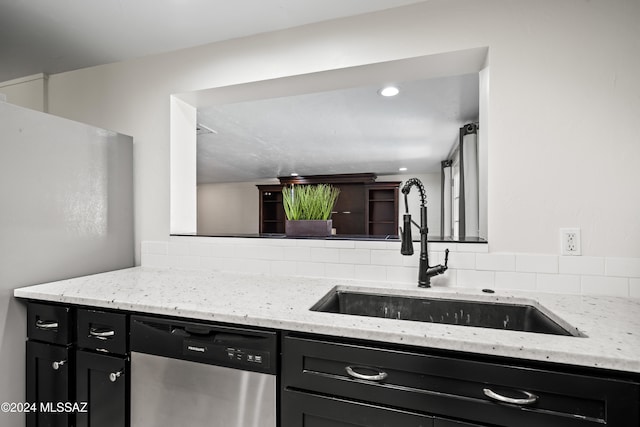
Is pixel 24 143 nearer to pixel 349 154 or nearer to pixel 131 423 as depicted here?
pixel 131 423

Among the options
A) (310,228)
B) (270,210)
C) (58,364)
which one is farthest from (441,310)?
(270,210)

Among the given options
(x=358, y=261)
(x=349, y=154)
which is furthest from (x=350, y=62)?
(x=349, y=154)

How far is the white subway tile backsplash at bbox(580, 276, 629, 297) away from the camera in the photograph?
1270 millimetres

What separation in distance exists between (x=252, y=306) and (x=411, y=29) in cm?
144

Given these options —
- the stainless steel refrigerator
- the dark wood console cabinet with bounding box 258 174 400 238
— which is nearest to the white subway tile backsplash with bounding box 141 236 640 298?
the stainless steel refrigerator

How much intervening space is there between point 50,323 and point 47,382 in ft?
0.84

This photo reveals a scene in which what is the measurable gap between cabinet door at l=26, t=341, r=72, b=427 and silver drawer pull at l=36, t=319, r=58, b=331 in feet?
0.24

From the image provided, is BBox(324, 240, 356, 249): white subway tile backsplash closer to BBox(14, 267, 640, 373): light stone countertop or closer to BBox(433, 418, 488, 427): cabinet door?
BBox(14, 267, 640, 373): light stone countertop

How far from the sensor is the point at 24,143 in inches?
55.7

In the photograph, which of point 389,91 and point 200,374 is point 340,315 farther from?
point 389,91

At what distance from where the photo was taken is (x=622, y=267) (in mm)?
1271

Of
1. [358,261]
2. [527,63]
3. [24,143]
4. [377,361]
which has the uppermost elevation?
[527,63]

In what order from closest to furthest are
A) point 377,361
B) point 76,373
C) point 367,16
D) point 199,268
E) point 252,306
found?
point 377,361
point 252,306
point 76,373
point 367,16
point 199,268

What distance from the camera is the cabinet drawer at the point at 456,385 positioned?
774mm
